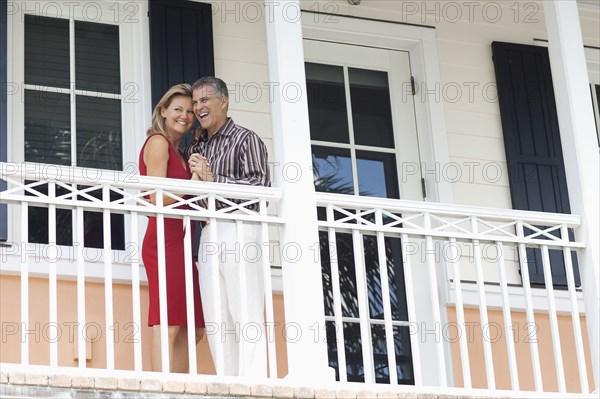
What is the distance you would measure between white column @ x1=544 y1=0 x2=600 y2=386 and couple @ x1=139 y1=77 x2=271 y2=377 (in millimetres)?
1680

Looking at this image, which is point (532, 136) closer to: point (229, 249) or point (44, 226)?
point (229, 249)

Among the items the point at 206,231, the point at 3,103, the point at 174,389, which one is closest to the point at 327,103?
the point at 206,231

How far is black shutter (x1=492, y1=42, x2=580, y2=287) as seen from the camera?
8.73 meters

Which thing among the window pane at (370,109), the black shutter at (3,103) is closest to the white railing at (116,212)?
the black shutter at (3,103)

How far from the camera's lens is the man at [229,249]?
6.72 metres

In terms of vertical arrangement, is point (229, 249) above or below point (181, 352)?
above

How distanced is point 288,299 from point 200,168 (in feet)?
2.98

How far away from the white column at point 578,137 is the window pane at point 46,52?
286cm

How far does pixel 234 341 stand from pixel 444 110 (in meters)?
2.59

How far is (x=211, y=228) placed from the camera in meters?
6.66

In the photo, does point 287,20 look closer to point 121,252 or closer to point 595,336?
point 121,252

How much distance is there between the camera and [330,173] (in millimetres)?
8625

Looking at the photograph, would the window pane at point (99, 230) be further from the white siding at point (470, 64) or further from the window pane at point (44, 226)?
the white siding at point (470, 64)

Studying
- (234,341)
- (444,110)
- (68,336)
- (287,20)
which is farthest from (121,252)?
(444,110)
